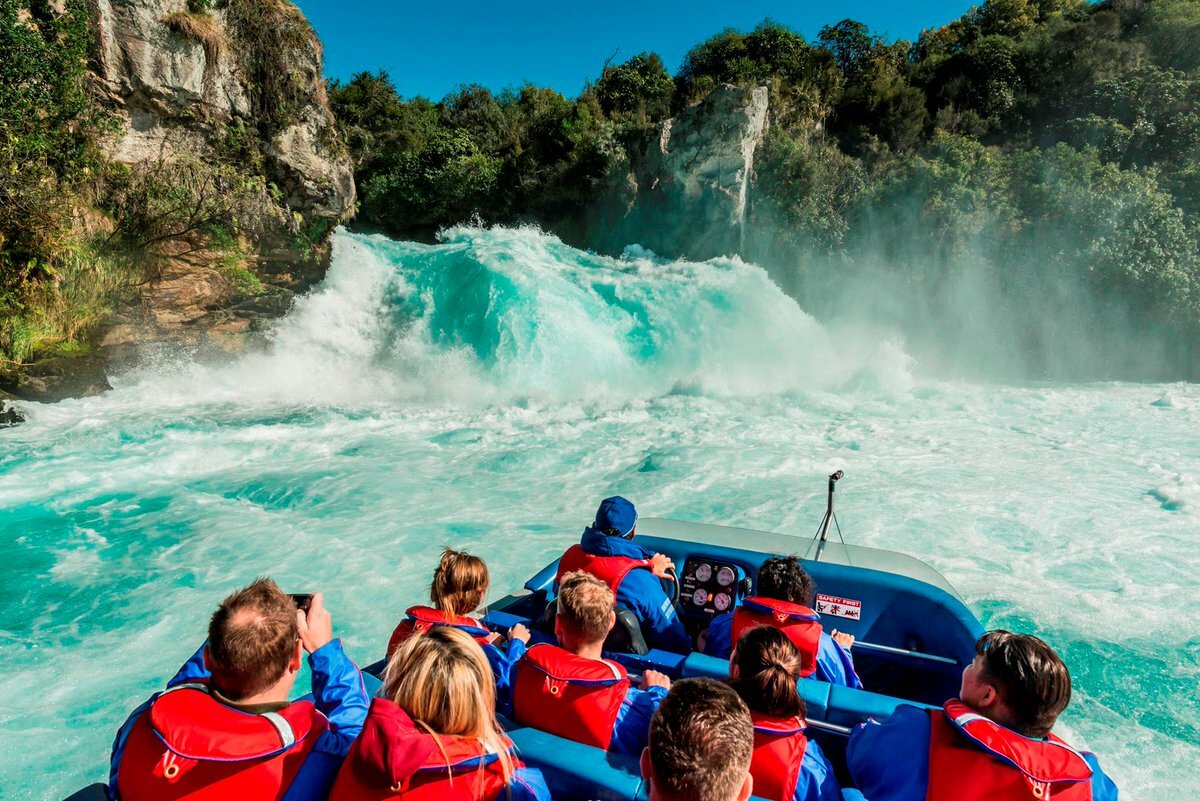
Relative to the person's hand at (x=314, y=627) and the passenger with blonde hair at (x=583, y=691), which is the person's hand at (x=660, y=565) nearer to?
the passenger with blonde hair at (x=583, y=691)

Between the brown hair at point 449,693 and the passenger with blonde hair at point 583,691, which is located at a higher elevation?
the brown hair at point 449,693

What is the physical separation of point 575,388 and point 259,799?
445 inches

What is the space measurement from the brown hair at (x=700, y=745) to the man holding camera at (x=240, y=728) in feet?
2.99

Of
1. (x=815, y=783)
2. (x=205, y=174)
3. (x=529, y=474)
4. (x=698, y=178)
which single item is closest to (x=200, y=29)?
(x=205, y=174)

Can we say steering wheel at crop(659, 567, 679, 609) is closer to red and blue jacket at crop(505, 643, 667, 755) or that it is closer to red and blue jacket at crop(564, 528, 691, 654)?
red and blue jacket at crop(564, 528, 691, 654)

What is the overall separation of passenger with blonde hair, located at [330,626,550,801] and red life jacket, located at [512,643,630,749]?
312mm

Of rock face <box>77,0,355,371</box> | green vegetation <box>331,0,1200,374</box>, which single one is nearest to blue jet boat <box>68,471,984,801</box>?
rock face <box>77,0,355,371</box>

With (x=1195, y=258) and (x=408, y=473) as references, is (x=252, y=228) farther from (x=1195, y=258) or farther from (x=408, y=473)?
(x=1195, y=258)

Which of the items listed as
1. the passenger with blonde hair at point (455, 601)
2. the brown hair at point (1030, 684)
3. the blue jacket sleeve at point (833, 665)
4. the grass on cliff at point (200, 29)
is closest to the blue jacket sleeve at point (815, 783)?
the brown hair at point (1030, 684)

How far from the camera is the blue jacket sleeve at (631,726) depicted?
200 cm

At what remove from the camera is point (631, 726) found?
2.02 metres

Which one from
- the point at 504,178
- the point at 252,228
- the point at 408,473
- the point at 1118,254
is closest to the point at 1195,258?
the point at 1118,254

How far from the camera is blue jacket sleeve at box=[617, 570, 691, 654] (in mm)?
3174

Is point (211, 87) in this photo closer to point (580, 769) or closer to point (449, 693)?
point (449, 693)
